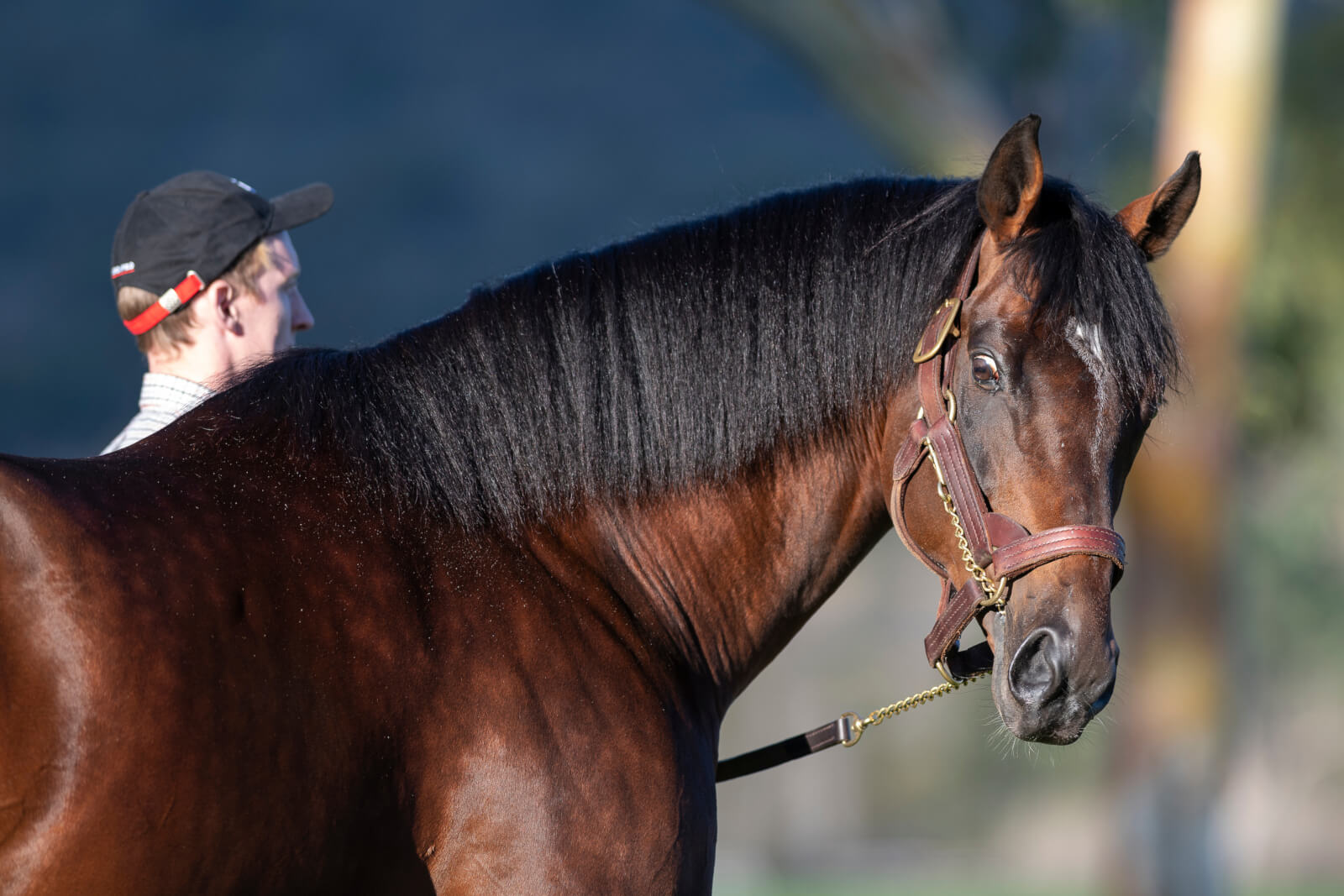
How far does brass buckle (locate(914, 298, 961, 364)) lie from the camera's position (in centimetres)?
224

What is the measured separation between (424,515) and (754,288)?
0.74m

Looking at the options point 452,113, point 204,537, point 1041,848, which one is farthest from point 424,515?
point 1041,848

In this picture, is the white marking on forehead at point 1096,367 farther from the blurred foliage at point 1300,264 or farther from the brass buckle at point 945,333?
the blurred foliage at point 1300,264

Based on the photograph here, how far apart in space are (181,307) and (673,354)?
115cm

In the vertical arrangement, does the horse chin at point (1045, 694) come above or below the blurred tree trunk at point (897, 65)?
below

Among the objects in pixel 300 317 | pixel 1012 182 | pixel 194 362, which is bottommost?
pixel 1012 182

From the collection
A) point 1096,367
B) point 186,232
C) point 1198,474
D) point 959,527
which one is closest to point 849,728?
point 959,527

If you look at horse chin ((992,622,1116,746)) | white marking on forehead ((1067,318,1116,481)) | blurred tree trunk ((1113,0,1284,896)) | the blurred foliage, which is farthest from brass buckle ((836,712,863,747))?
the blurred foliage

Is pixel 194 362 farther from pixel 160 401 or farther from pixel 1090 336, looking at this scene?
pixel 1090 336

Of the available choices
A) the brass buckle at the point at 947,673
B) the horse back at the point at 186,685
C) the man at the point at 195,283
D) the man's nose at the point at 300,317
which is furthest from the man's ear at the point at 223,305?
the brass buckle at the point at 947,673

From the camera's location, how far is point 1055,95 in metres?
10.8

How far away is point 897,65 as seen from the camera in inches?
389

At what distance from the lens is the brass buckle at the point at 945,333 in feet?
7.36

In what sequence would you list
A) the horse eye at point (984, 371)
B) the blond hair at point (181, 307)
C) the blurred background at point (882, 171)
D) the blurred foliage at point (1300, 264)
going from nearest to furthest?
the horse eye at point (984, 371) < the blond hair at point (181, 307) < the blurred background at point (882, 171) < the blurred foliage at point (1300, 264)
